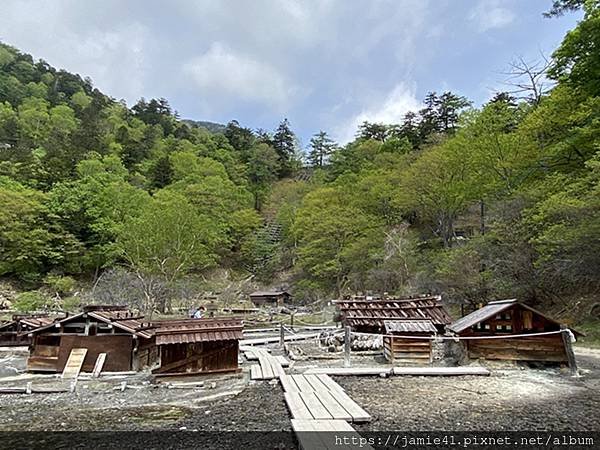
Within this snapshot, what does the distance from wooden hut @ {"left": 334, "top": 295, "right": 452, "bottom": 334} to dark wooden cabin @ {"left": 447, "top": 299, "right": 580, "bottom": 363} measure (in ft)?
14.8

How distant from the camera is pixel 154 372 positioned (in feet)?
35.4

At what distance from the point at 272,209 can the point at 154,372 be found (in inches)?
2095

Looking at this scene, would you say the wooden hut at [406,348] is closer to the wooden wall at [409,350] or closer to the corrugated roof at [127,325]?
the wooden wall at [409,350]

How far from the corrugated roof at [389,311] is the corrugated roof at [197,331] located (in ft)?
→ 20.6

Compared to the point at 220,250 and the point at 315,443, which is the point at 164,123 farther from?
the point at 315,443

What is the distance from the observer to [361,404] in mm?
7305

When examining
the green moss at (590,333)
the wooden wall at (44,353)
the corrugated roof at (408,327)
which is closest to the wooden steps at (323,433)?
the corrugated roof at (408,327)

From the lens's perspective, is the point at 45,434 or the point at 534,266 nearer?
the point at 45,434

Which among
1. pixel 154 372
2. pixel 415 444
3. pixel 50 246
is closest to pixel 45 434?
pixel 154 372

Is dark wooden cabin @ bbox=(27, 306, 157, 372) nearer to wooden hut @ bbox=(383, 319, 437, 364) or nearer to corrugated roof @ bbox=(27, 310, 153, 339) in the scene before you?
corrugated roof @ bbox=(27, 310, 153, 339)

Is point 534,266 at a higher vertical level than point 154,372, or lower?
higher

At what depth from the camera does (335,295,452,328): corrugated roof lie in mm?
16208

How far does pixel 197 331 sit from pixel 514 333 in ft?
28.4

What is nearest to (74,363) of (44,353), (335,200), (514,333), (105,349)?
(105,349)
